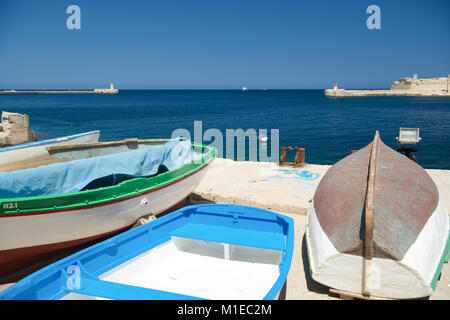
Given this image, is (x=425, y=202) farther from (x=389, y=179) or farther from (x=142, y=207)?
(x=142, y=207)

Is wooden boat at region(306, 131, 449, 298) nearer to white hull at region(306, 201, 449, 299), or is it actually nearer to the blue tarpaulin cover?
→ white hull at region(306, 201, 449, 299)

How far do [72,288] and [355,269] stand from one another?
4345 mm

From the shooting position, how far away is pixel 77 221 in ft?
21.1

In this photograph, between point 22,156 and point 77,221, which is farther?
point 22,156

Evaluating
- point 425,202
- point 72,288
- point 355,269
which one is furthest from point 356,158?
point 72,288

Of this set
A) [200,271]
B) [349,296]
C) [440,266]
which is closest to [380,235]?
[349,296]

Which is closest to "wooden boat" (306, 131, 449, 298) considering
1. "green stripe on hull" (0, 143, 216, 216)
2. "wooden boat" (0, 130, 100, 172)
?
"green stripe on hull" (0, 143, 216, 216)

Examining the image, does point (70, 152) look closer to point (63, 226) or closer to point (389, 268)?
point (63, 226)

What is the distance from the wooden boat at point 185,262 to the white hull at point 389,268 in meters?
0.64

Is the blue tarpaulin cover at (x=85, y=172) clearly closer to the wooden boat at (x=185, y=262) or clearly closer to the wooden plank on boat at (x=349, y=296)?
the wooden boat at (x=185, y=262)

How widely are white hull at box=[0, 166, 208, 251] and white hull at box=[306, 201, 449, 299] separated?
3.97 m

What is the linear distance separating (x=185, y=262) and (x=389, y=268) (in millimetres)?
3503

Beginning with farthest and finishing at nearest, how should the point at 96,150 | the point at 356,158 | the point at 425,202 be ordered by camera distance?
the point at 96,150, the point at 356,158, the point at 425,202
